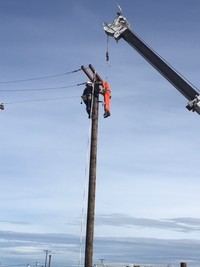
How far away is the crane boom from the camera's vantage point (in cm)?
1839

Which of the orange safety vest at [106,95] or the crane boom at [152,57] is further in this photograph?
the orange safety vest at [106,95]

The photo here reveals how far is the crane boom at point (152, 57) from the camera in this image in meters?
18.4

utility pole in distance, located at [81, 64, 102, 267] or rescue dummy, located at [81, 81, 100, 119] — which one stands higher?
rescue dummy, located at [81, 81, 100, 119]

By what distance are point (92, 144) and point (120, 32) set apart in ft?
16.5

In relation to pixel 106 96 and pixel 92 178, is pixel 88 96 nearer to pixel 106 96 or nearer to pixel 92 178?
pixel 106 96

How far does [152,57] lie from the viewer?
20.1 m

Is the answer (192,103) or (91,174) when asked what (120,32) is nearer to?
(192,103)

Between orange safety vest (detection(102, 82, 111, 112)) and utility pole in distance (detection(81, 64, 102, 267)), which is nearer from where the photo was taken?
utility pole in distance (detection(81, 64, 102, 267))

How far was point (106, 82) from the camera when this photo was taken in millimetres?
21641

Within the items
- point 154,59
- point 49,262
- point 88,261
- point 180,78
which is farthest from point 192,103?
point 49,262

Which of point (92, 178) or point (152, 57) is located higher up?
point (152, 57)

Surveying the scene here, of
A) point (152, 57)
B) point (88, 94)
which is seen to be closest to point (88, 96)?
point (88, 94)

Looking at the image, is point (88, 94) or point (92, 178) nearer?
point (92, 178)

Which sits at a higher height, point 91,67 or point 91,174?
point 91,67
